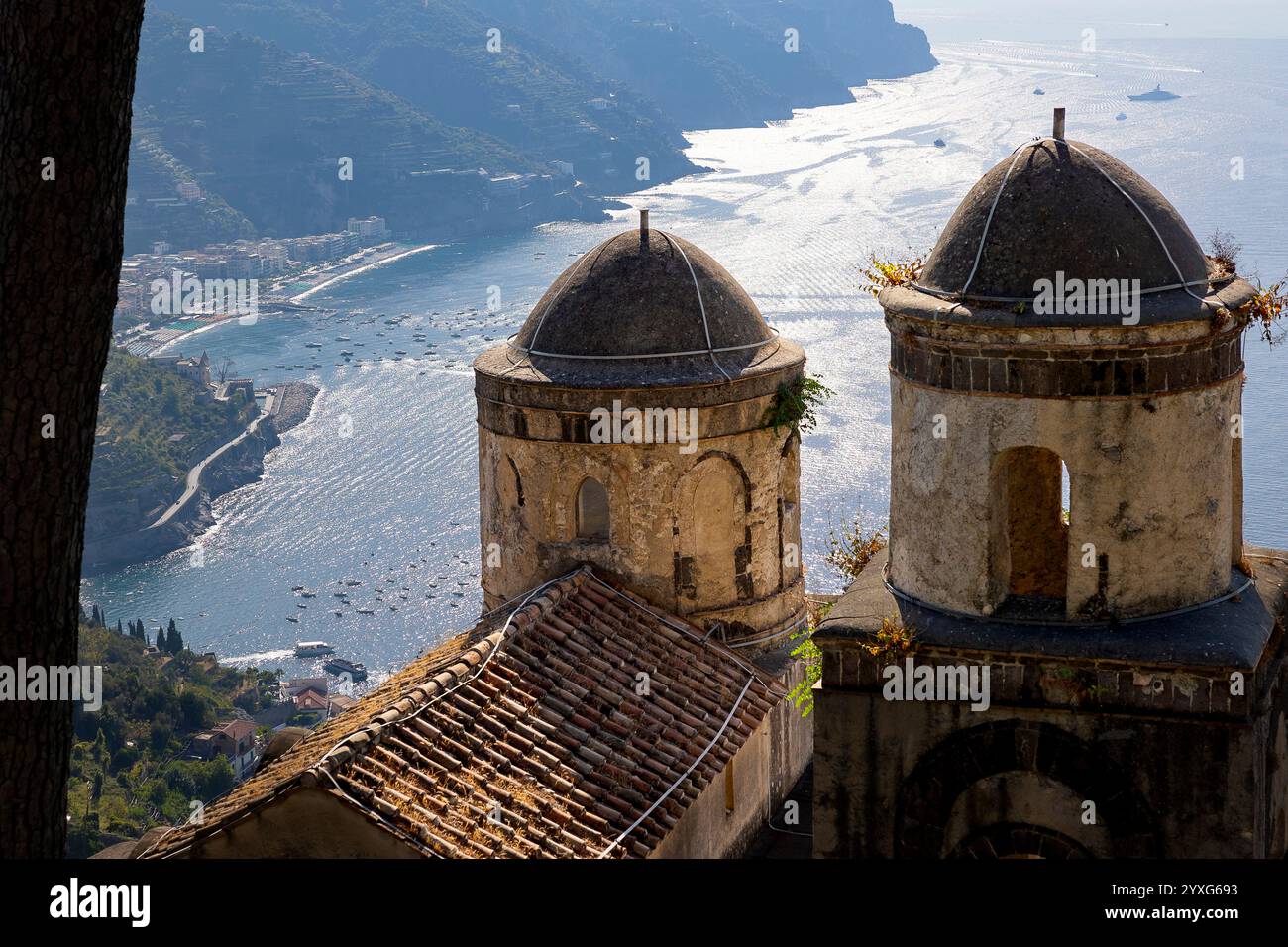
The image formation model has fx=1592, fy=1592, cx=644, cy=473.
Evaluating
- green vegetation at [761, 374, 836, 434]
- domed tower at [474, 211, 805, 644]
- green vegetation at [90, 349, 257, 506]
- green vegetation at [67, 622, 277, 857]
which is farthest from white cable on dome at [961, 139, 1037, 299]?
green vegetation at [90, 349, 257, 506]

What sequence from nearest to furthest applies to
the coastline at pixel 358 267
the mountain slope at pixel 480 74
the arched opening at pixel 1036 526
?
the arched opening at pixel 1036 526
the coastline at pixel 358 267
the mountain slope at pixel 480 74

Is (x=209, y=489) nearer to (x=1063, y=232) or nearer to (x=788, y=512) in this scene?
(x=788, y=512)

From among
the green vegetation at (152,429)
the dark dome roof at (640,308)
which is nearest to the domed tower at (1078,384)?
the dark dome roof at (640,308)

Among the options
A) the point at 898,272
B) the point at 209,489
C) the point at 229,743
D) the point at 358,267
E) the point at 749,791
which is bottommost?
the point at 229,743

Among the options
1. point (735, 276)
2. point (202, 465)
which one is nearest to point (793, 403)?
point (735, 276)

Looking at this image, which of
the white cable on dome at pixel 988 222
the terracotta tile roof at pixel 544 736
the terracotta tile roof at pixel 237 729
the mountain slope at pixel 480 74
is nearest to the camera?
the white cable on dome at pixel 988 222
